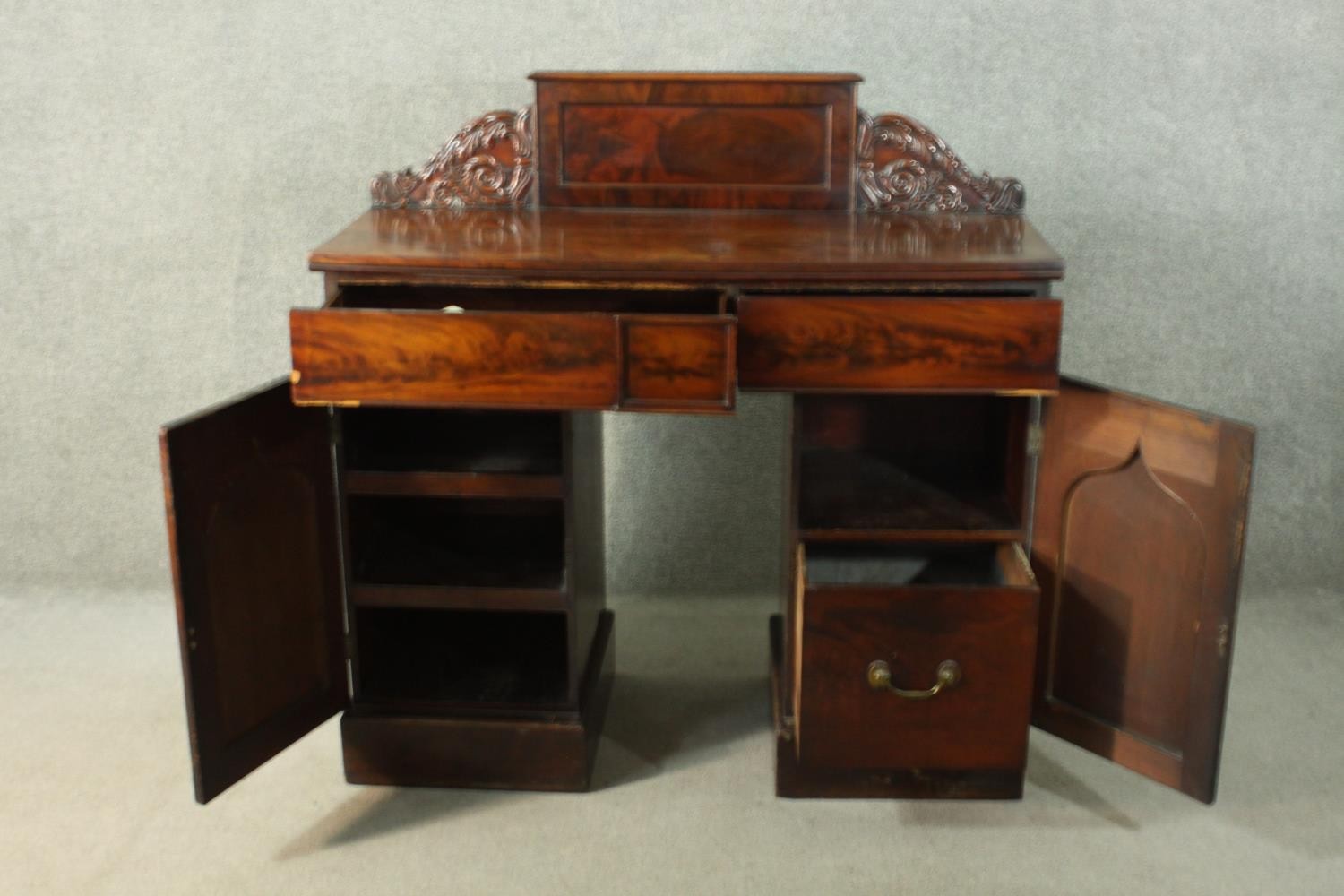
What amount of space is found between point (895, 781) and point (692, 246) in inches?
31.2

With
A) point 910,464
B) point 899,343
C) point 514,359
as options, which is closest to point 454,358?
point 514,359

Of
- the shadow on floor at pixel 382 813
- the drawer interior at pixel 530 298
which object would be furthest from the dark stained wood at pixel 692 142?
the shadow on floor at pixel 382 813

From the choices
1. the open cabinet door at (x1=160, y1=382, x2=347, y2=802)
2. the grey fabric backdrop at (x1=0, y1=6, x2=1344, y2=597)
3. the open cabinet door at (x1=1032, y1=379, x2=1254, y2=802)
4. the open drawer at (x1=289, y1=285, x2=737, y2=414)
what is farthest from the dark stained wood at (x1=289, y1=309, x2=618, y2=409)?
the grey fabric backdrop at (x1=0, y1=6, x2=1344, y2=597)

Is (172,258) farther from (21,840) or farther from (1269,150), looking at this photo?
(1269,150)

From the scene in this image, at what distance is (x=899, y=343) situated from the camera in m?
1.85

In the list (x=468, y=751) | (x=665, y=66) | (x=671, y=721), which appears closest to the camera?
(x=468, y=751)

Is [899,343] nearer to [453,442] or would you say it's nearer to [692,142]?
[692,142]

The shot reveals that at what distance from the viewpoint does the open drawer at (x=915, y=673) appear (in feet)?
6.37

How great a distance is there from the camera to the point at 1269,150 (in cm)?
259

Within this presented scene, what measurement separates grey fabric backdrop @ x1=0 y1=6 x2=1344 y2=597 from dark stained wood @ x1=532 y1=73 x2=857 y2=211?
30 cm

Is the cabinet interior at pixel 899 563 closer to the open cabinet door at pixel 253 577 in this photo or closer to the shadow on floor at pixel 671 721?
the shadow on floor at pixel 671 721

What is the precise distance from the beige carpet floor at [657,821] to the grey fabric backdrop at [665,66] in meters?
0.48

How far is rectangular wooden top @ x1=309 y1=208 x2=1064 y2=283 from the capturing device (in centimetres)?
189

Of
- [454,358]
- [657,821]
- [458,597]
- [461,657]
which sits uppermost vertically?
[454,358]
